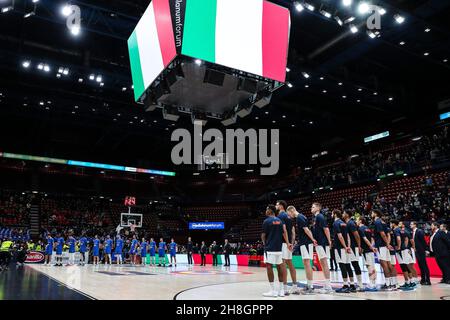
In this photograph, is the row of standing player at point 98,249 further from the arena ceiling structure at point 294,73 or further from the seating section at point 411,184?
the seating section at point 411,184

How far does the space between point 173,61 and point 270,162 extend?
31.4 meters

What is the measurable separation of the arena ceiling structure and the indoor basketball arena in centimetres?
10

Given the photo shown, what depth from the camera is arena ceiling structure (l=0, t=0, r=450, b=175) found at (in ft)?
45.9

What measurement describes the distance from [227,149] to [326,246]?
24575 millimetres

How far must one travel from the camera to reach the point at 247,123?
27531 mm

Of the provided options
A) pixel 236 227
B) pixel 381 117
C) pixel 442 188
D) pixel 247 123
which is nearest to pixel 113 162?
pixel 236 227

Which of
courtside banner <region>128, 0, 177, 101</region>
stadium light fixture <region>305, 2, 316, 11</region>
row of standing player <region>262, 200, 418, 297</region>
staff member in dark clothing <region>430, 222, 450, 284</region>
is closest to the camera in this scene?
courtside banner <region>128, 0, 177, 101</region>

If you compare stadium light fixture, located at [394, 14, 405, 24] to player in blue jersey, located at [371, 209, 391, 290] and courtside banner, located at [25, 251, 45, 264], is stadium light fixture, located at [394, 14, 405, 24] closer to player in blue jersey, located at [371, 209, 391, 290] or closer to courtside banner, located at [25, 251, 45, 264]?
player in blue jersey, located at [371, 209, 391, 290]

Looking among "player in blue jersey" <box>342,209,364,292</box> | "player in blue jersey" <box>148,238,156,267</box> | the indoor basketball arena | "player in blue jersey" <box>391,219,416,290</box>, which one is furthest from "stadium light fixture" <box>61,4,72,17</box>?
"player in blue jersey" <box>391,219,416,290</box>

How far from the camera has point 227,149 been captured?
1273 inches

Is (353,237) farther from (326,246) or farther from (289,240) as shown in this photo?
(289,240)

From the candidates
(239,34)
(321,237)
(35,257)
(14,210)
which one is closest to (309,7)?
(239,34)

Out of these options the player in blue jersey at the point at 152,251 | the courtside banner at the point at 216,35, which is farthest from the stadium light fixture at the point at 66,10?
the player in blue jersey at the point at 152,251
